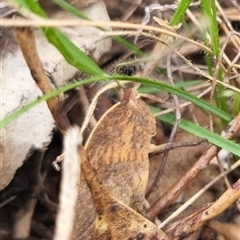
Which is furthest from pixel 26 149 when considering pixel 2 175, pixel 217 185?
pixel 217 185

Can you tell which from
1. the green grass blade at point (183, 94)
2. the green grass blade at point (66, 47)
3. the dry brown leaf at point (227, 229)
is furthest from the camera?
the dry brown leaf at point (227, 229)

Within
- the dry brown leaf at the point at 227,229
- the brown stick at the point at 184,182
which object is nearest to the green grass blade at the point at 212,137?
the brown stick at the point at 184,182

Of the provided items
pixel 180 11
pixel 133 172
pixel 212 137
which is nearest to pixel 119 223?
pixel 133 172

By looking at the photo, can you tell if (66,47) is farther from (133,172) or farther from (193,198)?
(193,198)

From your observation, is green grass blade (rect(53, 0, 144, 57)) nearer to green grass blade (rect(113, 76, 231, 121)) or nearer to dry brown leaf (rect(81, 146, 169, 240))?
green grass blade (rect(113, 76, 231, 121))

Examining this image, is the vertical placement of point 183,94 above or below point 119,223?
above

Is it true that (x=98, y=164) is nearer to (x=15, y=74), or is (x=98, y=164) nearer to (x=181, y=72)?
(x=15, y=74)

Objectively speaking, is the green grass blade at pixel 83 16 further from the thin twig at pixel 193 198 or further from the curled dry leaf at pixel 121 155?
the thin twig at pixel 193 198
